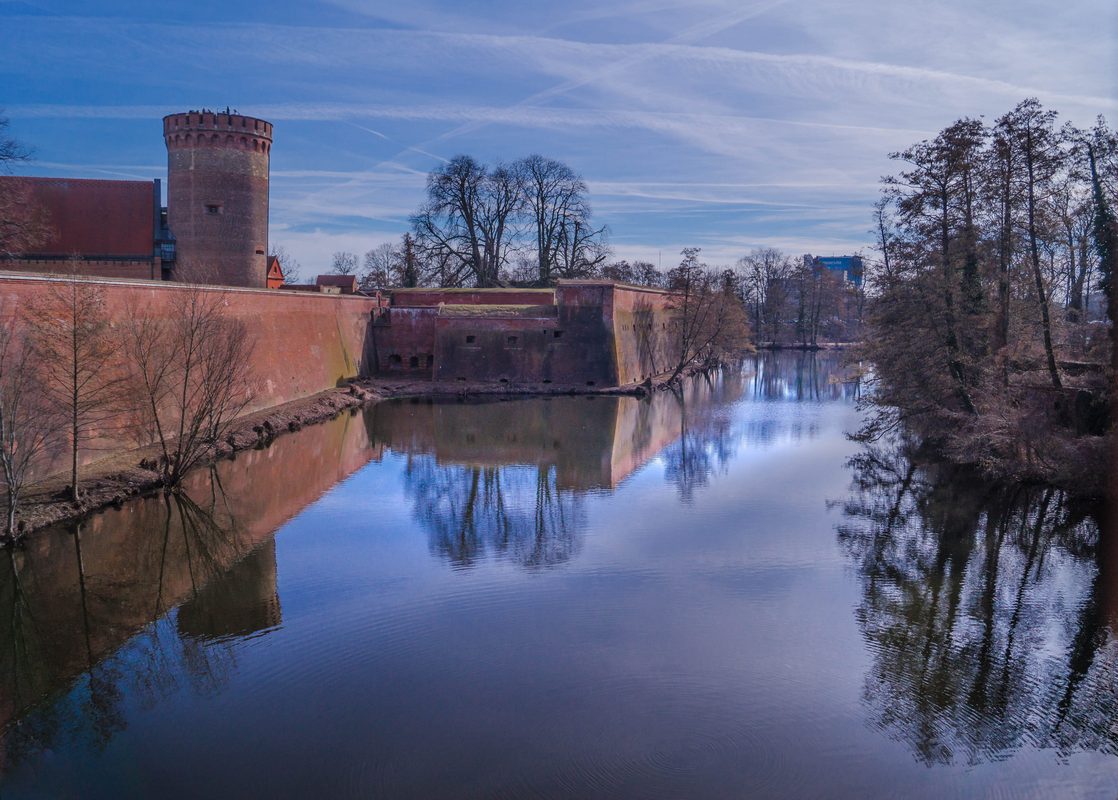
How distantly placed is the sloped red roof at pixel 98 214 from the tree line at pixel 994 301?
665 inches

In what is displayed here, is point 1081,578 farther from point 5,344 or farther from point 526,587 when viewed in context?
point 5,344

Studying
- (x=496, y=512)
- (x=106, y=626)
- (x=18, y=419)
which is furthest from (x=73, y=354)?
(x=496, y=512)

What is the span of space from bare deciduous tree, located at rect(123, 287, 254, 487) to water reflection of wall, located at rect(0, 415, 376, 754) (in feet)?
1.79

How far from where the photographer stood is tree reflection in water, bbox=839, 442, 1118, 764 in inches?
199

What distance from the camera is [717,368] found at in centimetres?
3244

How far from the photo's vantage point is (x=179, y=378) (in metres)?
12.3

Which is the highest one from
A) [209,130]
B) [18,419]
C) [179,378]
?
[209,130]

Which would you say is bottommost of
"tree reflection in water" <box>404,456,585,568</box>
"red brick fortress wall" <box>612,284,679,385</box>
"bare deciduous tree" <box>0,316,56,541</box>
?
"tree reflection in water" <box>404,456,585,568</box>

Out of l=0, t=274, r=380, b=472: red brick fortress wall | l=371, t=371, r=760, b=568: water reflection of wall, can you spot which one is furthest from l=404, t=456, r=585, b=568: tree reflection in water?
l=0, t=274, r=380, b=472: red brick fortress wall

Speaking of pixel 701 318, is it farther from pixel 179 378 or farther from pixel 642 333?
pixel 179 378

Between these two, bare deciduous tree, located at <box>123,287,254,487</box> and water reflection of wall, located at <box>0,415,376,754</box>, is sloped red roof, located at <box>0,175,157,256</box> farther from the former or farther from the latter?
water reflection of wall, located at <box>0,415,376,754</box>

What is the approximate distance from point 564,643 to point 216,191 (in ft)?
57.4

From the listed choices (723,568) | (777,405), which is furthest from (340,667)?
(777,405)

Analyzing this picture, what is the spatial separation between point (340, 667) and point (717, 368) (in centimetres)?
2794
